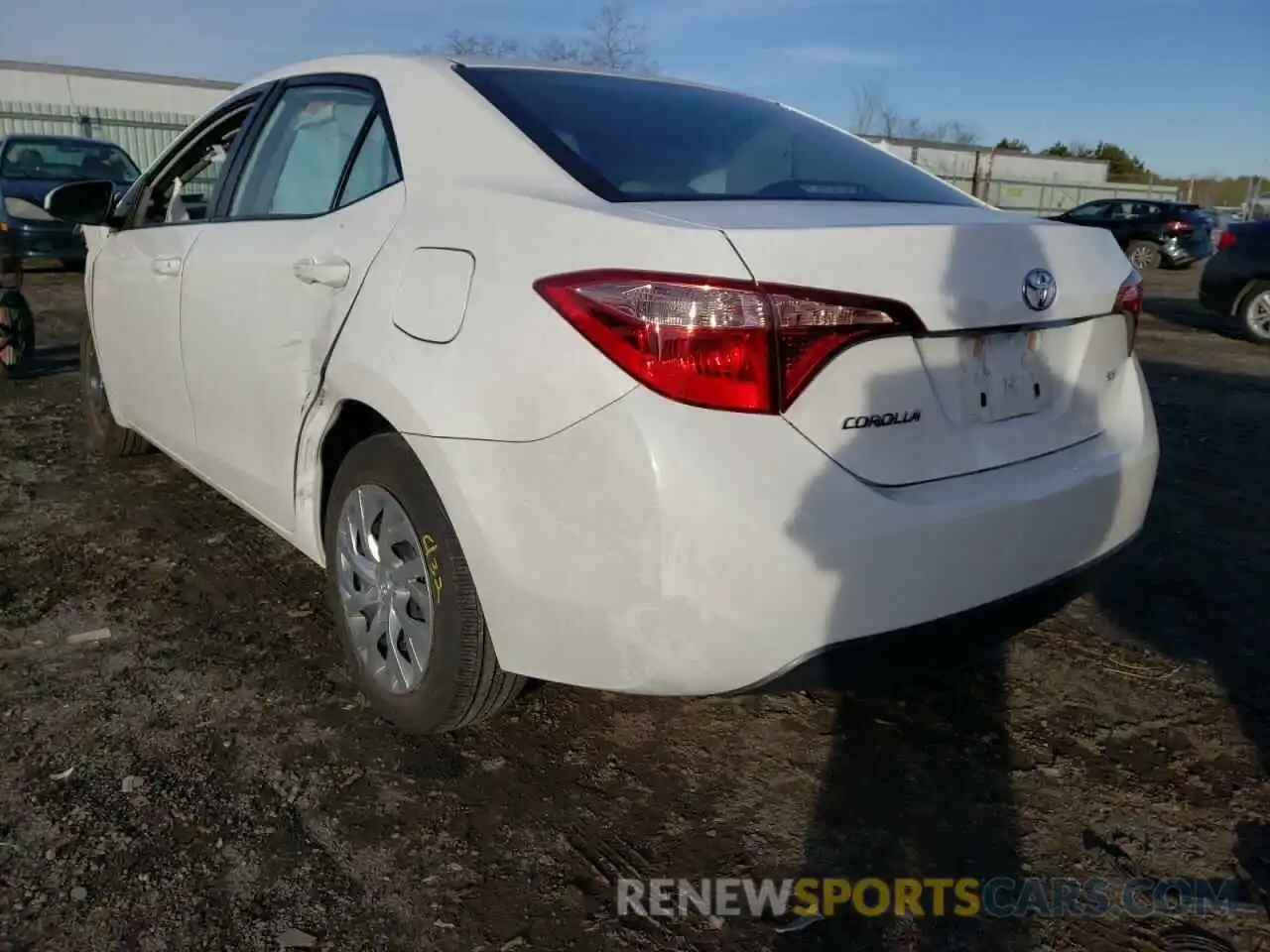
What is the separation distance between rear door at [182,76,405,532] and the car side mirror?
3.60 ft

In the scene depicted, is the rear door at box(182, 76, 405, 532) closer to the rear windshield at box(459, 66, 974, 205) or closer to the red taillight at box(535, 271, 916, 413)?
the rear windshield at box(459, 66, 974, 205)

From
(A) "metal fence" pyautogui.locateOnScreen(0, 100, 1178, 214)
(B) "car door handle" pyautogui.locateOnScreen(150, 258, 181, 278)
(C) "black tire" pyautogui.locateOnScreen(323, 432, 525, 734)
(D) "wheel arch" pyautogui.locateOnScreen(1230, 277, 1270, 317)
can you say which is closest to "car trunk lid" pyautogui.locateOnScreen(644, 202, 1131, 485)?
(C) "black tire" pyautogui.locateOnScreen(323, 432, 525, 734)

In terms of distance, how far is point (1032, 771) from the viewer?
253cm

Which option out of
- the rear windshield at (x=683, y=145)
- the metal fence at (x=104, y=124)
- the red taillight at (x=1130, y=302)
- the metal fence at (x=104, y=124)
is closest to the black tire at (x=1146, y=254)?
the metal fence at (x=104, y=124)

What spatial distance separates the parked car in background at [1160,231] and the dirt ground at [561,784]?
19.4 meters

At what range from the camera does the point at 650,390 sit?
187 centimetres

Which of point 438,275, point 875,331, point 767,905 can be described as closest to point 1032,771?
point 767,905

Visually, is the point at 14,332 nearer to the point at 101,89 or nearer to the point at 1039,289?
the point at 1039,289

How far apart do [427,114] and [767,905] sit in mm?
1975

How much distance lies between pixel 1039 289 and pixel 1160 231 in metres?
21.0

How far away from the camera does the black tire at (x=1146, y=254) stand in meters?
20.7

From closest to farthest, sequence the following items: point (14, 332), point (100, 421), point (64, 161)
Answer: point (100, 421)
point (14, 332)
point (64, 161)

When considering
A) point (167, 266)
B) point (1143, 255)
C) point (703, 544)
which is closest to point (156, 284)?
point (167, 266)

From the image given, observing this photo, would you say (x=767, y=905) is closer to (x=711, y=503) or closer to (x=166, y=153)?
(x=711, y=503)
